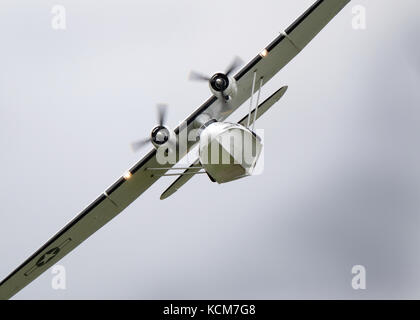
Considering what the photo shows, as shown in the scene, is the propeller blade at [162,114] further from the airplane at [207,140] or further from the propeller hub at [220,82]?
the propeller hub at [220,82]

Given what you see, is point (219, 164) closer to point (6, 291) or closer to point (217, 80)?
point (217, 80)

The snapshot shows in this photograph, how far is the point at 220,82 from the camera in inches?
872

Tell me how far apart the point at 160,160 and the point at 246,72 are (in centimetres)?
397

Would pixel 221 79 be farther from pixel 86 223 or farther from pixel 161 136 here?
pixel 86 223

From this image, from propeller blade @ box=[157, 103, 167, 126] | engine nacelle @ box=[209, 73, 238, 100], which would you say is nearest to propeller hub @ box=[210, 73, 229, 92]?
engine nacelle @ box=[209, 73, 238, 100]

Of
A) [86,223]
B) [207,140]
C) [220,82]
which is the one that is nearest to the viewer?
[207,140]

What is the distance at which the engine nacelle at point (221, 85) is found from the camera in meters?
22.2

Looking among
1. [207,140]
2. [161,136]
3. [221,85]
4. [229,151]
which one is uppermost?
[221,85]

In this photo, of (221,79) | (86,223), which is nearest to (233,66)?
(221,79)

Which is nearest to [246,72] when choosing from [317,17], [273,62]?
[273,62]

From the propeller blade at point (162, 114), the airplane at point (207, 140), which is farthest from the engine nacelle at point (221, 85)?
the propeller blade at point (162, 114)

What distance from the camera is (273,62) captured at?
77.2ft

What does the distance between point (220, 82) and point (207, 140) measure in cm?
242

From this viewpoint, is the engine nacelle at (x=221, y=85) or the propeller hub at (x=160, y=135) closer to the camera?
the propeller hub at (x=160, y=135)
